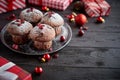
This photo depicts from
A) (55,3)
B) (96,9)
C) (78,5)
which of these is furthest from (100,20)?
(55,3)

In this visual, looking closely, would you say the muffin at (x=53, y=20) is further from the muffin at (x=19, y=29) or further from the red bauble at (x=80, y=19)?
the red bauble at (x=80, y=19)

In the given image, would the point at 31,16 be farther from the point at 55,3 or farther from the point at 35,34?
the point at 55,3

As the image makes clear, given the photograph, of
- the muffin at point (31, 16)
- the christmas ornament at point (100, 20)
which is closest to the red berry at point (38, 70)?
the muffin at point (31, 16)

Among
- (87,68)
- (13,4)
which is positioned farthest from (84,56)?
(13,4)

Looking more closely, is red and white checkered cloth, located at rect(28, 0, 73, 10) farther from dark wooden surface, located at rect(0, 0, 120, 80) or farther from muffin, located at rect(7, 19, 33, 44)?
muffin, located at rect(7, 19, 33, 44)

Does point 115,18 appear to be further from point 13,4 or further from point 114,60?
point 13,4

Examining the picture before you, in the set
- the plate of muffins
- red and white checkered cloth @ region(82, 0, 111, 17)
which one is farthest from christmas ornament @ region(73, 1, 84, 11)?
the plate of muffins
